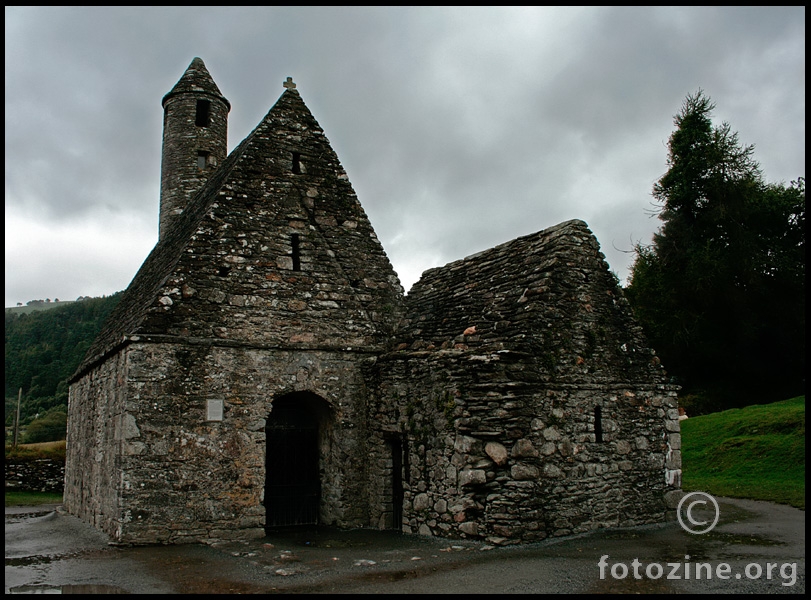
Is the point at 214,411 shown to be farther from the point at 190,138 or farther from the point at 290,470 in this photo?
the point at 190,138

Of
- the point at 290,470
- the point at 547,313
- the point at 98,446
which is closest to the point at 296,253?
the point at 290,470

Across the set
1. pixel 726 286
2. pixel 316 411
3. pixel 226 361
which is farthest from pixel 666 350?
pixel 226 361

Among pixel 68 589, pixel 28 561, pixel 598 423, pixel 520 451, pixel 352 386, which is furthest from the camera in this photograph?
→ pixel 352 386

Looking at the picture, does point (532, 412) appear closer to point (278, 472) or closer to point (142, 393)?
point (278, 472)

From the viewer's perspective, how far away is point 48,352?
47906 millimetres

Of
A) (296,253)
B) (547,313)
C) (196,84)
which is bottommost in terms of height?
(547,313)

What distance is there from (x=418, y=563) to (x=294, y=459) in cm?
485

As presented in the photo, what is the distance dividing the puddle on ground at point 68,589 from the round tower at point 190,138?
46.2ft

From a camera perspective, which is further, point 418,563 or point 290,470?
point 290,470

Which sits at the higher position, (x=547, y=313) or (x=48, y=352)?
(x=48, y=352)

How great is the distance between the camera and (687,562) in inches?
325

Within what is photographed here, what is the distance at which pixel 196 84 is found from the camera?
21031mm

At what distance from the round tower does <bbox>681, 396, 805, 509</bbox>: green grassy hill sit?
671 inches

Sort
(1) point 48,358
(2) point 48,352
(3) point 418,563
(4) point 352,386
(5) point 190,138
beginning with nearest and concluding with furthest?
1. (3) point 418,563
2. (4) point 352,386
3. (5) point 190,138
4. (1) point 48,358
5. (2) point 48,352
